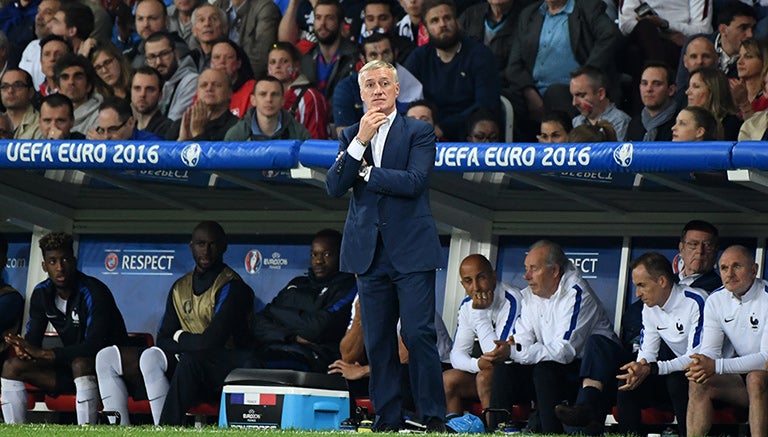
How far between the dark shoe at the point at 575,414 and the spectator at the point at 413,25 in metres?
4.46

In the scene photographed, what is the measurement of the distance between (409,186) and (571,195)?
137 inches

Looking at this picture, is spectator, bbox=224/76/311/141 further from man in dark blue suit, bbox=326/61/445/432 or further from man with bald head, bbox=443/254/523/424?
man in dark blue suit, bbox=326/61/445/432

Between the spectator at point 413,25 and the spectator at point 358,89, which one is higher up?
the spectator at point 413,25

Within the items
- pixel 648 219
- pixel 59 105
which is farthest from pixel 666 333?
pixel 59 105

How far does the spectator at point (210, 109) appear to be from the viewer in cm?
1276

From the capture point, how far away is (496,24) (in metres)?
13.5

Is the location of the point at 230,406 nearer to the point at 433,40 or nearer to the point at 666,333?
the point at 666,333

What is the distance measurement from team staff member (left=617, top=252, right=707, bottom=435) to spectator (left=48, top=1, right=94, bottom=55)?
719 cm

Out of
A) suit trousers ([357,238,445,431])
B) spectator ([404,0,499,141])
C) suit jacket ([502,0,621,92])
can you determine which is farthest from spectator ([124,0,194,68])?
suit trousers ([357,238,445,431])

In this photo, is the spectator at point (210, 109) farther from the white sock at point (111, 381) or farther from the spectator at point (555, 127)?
the spectator at point (555, 127)

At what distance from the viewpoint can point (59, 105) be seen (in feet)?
43.2

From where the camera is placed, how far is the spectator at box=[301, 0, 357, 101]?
44.3 feet

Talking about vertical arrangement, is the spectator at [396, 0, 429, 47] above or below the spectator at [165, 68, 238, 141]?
above

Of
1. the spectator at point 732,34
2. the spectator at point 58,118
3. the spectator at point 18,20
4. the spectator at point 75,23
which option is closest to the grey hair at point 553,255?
the spectator at point 732,34
